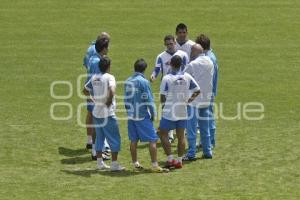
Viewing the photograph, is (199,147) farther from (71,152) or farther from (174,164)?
(71,152)

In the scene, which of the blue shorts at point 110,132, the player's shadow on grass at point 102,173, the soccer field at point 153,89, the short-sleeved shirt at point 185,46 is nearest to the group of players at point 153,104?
the blue shorts at point 110,132

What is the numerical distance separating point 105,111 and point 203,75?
2.23 meters

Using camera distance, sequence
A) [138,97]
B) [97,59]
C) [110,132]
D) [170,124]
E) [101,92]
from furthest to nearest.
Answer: [97,59] → [170,124] → [110,132] → [101,92] → [138,97]

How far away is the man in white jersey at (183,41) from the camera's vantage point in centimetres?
1580

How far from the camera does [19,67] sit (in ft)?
77.3

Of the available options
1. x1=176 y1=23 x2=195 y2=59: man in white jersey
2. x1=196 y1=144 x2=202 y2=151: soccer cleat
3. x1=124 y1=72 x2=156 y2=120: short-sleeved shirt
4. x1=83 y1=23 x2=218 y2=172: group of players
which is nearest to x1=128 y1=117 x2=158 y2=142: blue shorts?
x1=83 y1=23 x2=218 y2=172: group of players

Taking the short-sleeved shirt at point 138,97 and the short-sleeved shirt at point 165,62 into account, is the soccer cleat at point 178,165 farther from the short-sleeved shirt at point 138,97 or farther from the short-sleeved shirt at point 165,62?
the short-sleeved shirt at point 165,62

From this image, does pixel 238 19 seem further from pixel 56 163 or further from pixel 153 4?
pixel 56 163

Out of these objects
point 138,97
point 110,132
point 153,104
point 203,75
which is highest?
point 203,75

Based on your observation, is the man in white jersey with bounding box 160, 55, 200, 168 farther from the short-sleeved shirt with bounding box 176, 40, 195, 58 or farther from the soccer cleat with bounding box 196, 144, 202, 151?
the short-sleeved shirt with bounding box 176, 40, 195, 58

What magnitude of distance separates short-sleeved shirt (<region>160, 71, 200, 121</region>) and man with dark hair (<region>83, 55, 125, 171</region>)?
97cm

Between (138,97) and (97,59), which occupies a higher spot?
(97,59)

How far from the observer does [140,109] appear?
1370cm

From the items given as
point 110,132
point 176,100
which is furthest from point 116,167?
point 176,100
